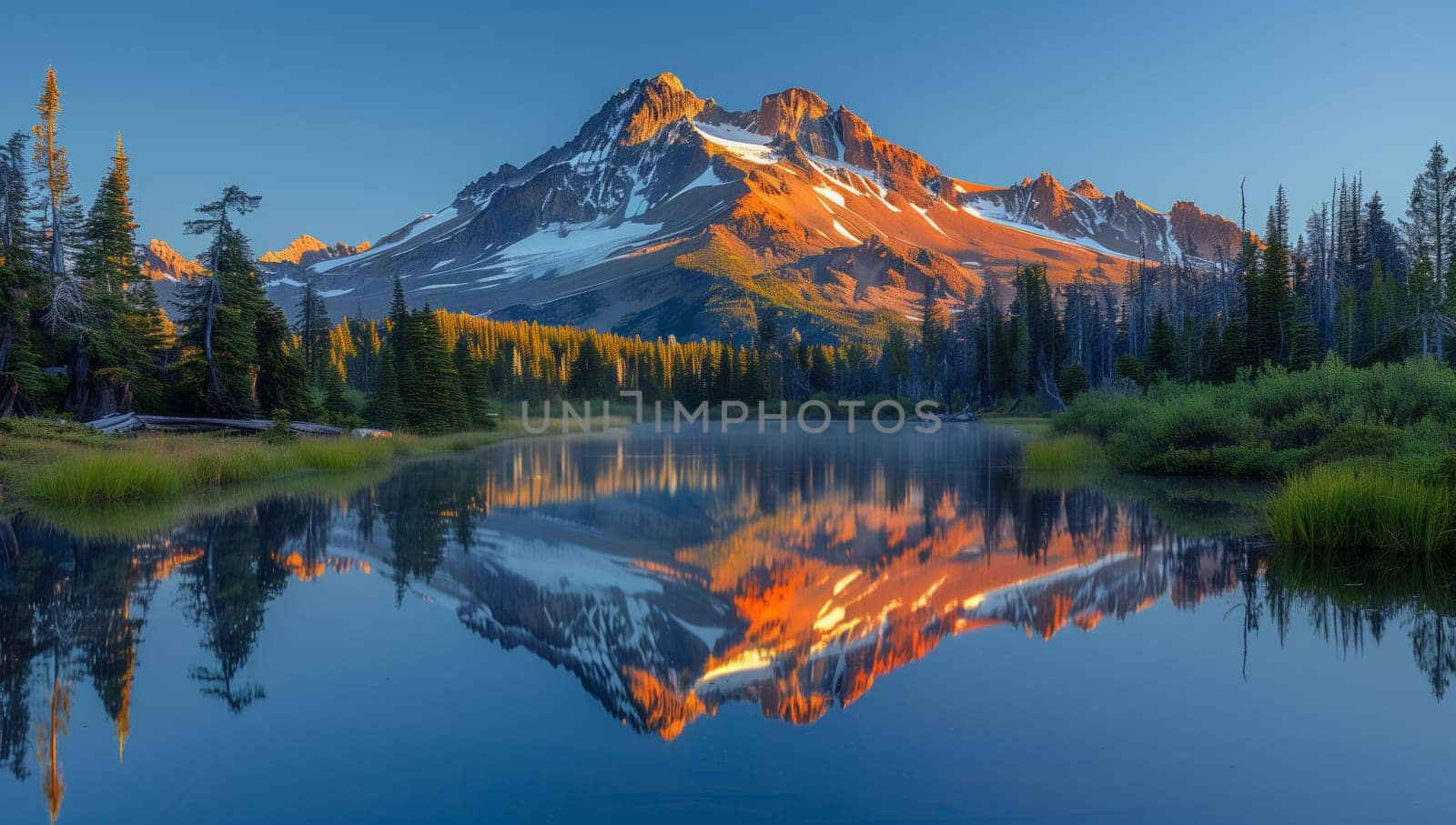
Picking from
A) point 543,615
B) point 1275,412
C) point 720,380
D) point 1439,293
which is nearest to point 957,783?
point 543,615

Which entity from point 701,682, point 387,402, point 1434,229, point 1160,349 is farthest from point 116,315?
point 1434,229

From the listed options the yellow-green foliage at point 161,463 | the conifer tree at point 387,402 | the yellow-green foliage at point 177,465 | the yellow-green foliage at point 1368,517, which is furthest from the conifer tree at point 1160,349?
the yellow-green foliage at point 177,465

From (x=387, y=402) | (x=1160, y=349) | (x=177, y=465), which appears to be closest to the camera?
(x=177, y=465)

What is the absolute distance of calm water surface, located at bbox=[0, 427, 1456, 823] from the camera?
230 inches

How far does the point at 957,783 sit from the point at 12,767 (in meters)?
6.35

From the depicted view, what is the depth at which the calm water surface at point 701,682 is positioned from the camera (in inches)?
230

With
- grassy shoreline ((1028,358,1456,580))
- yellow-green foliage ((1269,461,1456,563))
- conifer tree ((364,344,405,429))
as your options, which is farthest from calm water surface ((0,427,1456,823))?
conifer tree ((364,344,405,429))

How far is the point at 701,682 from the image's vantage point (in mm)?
8180

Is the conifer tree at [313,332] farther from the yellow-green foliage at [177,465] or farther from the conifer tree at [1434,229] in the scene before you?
the conifer tree at [1434,229]

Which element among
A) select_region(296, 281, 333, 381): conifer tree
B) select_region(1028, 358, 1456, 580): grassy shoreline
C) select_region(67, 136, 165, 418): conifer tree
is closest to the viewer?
select_region(1028, 358, 1456, 580): grassy shoreline

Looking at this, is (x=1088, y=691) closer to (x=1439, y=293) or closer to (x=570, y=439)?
(x=570, y=439)

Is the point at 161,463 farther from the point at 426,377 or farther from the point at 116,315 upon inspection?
the point at 426,377

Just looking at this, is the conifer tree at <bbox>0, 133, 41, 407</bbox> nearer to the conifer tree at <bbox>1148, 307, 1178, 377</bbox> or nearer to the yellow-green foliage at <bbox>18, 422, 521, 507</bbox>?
the yellow-green foliage at <bbox>18, 422, 521, 507</bbox>

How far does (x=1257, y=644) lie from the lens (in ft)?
29.7
